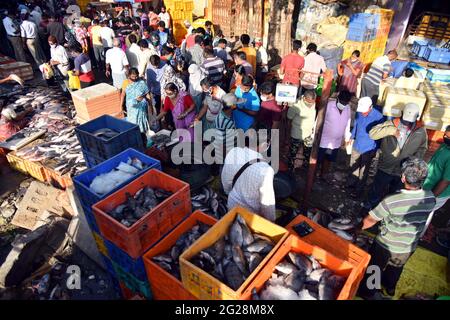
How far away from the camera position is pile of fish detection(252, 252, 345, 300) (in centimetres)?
284

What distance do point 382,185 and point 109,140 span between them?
4.96m

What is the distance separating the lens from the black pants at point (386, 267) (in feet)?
12.5

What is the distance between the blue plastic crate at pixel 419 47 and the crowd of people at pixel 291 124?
5.64 meters

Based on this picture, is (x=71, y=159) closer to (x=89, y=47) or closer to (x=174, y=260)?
(x=174, y=260)

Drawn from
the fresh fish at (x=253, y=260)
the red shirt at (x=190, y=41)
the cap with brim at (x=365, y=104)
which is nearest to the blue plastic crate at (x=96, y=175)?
the fresh fish at (x=253, y=260)

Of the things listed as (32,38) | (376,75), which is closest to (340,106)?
(376,75)

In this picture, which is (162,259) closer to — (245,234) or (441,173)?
(245,234)

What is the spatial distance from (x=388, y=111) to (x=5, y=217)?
8013 mm

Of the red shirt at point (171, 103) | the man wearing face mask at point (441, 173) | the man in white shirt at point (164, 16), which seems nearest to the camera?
the man wearing face mask at point (441, 173)

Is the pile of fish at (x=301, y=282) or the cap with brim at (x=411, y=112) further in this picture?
the cap with brim at (x=411, y=112)

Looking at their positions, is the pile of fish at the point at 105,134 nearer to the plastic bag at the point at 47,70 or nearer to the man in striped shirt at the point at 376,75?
the man in striped shirt at the point at 376,75

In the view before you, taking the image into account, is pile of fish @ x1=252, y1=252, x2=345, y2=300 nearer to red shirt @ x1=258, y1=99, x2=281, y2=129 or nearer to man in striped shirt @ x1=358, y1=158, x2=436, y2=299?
man in striped shirt @ x1=358, y1=158, x2=436, y2=299

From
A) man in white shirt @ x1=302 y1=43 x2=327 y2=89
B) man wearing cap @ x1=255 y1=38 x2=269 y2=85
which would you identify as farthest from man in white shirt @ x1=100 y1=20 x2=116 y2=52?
man in white shirt @ x1=302 y1=43 x2=327 y2=89
